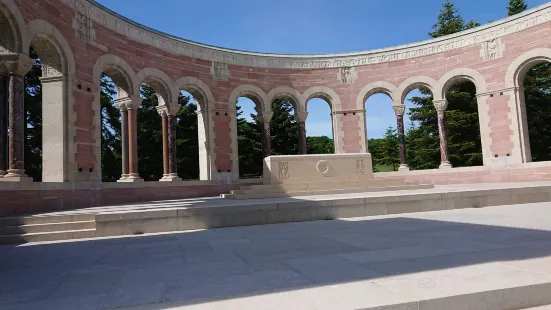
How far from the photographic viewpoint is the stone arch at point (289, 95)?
Result: 1905 cm

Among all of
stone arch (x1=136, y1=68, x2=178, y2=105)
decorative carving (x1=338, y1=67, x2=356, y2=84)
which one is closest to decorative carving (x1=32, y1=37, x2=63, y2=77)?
stone arch (x1=136, y1=68, x2=178, y2=105)

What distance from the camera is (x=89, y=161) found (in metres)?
12.1

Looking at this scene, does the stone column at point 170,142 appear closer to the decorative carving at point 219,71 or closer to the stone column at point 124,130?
the stone column at point 124,130

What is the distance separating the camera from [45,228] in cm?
717

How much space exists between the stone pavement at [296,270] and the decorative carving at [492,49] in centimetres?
1305

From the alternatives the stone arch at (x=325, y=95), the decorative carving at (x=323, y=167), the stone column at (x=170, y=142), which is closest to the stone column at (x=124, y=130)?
the stone column at (x=170, y=142)

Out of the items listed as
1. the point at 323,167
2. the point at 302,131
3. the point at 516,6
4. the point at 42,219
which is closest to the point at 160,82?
the point at 302,131

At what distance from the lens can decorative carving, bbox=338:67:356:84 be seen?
19.7m

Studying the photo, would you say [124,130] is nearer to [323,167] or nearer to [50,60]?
[50,60]

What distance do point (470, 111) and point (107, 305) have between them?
2905 centimetres

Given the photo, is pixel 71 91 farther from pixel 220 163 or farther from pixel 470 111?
pixel 470 111

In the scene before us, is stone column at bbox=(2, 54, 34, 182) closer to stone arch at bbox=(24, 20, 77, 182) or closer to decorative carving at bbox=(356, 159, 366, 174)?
stone arch at bbox=(24, 20, 77, 182)

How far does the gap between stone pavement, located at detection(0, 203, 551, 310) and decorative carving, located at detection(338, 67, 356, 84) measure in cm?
1422

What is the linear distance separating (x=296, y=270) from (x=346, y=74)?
17.4 meters
